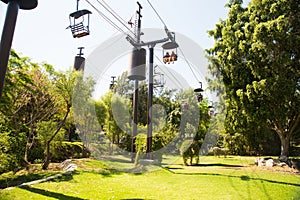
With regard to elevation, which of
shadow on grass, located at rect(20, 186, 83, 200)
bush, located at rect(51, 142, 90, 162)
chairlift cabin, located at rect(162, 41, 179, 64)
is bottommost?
shadow on grass, located at rect(20, 186, 83, 200)

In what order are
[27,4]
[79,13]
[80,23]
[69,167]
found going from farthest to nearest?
[69,167] → [80,23] → [79,13] → [27,4]

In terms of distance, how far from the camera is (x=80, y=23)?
590cm

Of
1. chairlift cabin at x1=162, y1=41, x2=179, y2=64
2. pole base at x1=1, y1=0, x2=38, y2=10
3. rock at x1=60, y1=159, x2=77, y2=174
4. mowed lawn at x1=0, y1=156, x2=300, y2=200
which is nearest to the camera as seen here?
pole base at x1=1, y1=0, x2=38, y2=10

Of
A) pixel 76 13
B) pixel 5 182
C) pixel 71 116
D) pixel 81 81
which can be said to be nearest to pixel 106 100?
pixel 71 116

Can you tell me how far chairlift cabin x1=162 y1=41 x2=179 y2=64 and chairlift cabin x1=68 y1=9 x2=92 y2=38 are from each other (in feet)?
14.8

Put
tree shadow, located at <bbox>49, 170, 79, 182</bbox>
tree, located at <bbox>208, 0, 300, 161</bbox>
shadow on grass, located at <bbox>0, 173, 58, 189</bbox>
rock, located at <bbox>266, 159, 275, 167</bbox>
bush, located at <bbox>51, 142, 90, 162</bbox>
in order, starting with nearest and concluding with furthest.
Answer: shadow on grass, located at <bbox>0, 173, 58, 189</bbox>
tree shadow, located at <bbox>49, 170, 79, 182</bbox>
tree, located at <bbox>208, 0, 300, 161</bbox>
rock, located at <bbox>266, 159, 275, 167</bbox>
bush, located at <bbox>51, 142, 90, 162</bbox>

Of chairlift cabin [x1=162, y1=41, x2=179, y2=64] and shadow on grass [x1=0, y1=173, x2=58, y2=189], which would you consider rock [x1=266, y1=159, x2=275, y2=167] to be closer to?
chairlift cabin [x1=162, y1=41, x2=179, y2=64]

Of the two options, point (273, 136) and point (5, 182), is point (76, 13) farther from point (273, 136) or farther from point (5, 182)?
point (273, 136)

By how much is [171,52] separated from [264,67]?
14.9 feet

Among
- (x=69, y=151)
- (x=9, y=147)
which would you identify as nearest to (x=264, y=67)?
(x=9, y=147)

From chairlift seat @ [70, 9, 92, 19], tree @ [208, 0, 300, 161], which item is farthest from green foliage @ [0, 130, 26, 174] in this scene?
tree @ [208, 0, 300, 161]

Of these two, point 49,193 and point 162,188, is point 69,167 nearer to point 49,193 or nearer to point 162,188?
point 49,193

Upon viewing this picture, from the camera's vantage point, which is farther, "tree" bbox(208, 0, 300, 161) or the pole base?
"tree" bbox(208, 0, 300, 161)

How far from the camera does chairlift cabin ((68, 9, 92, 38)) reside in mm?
5746
